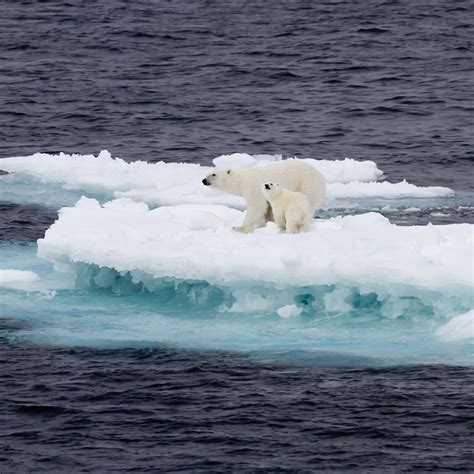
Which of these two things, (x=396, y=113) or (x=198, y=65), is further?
(x=198, y=65)

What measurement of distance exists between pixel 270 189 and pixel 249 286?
3.89ft

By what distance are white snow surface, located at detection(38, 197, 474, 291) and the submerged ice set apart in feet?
0.04

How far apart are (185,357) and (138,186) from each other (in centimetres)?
899

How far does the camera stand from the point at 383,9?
40.8m

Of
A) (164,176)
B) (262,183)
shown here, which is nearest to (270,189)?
(262,183)

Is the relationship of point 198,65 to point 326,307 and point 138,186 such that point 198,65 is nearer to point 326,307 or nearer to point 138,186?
point 138,186

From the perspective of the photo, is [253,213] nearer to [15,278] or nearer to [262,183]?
[262,183]

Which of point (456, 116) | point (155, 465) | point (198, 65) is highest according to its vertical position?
point (198, 65)

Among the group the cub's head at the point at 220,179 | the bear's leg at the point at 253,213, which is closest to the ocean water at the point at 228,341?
the bear's leg at the point at 253,213

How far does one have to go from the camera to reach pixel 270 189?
15789 millimetres

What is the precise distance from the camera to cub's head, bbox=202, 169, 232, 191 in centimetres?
1683

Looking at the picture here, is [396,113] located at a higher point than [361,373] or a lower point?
higher

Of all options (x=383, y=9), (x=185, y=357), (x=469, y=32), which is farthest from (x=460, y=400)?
(x=383, y=9)

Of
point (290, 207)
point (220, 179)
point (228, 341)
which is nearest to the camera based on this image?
point (228, 341)
